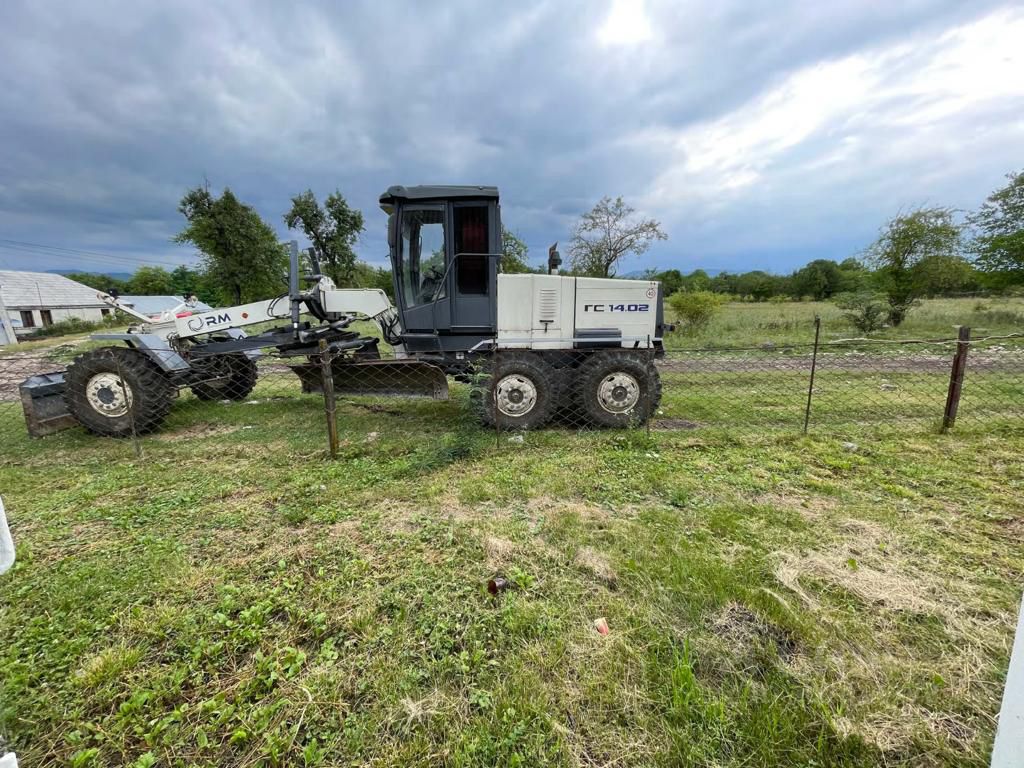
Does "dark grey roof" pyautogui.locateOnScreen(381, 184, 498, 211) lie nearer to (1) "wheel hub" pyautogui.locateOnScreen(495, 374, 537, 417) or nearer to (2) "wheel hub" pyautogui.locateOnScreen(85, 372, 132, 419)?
(1) "wheel hub" pyautogui.locateOnScreen(495, 374, 537, 417)

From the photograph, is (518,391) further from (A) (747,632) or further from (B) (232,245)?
(B) (232,245)

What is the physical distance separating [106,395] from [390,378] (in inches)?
133

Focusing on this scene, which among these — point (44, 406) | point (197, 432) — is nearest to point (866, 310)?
point (197, 432)

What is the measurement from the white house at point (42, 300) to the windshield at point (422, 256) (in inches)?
1457

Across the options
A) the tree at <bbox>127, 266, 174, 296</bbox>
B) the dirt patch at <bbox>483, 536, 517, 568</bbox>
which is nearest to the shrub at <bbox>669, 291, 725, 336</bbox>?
the dirt patch at <bbox>483, 536, 517, 568</bbox>

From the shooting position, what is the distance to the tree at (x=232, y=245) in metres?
24.2

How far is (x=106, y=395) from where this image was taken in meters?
5.02

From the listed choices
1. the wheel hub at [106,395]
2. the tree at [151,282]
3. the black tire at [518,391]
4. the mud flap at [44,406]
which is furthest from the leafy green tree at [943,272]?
the tree at [151,282]

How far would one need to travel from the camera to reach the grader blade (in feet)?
17.5

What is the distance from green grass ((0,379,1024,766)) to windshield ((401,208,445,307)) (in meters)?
2.47

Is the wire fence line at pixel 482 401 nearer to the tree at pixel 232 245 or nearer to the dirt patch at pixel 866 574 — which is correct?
the dirt patch at pixel 866 574

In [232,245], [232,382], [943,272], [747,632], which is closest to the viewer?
[747,632]

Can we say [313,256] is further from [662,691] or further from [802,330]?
[802,330]

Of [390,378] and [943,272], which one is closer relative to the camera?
[390,378]
